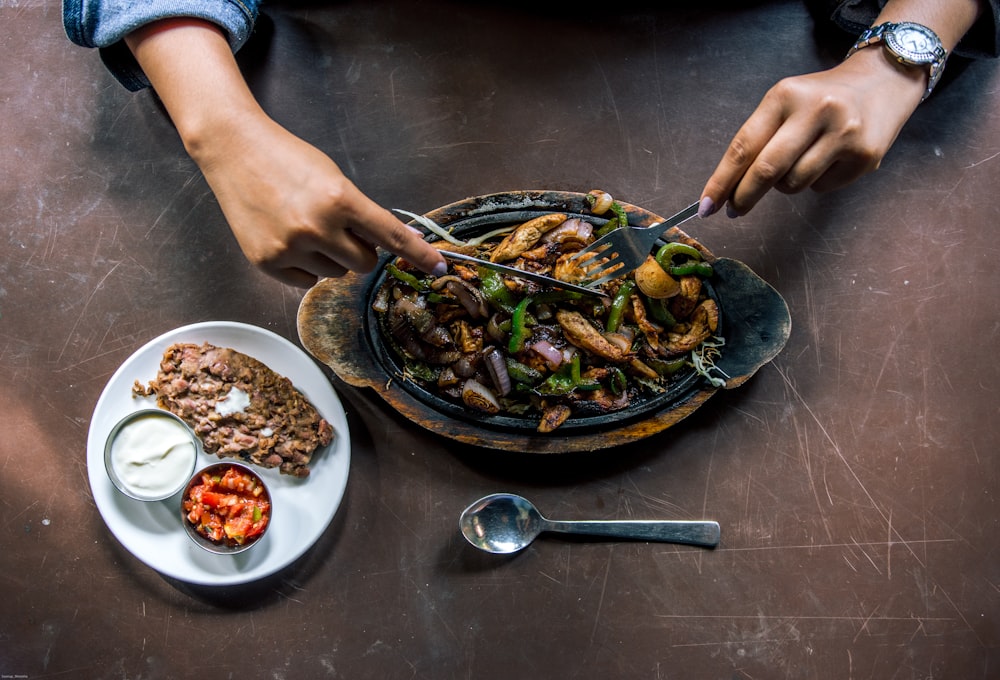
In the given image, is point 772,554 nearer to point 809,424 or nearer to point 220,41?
point 809,424

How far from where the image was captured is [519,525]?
2795mm

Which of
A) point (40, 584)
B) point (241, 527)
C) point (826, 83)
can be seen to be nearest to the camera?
point (826, 83)

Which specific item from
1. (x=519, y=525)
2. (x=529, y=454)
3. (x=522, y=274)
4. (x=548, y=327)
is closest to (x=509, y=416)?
(x=529, y=454)

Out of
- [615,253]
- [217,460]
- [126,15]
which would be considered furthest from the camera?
[217,460]

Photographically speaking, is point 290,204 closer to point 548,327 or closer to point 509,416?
point 548,327

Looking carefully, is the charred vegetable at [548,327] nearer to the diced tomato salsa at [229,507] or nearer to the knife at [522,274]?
the knife at [522,274]

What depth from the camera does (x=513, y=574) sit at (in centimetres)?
284

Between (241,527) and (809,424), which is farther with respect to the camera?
(809,424)

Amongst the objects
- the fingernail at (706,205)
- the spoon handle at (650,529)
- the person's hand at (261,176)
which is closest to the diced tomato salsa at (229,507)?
the person's hand at (261,176)

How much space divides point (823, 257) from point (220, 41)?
258 centimetres

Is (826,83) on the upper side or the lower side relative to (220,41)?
lower

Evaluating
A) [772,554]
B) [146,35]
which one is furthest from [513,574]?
[146,35]

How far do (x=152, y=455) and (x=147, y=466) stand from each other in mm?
47

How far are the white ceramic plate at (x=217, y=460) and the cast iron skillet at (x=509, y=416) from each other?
6.6 inches
